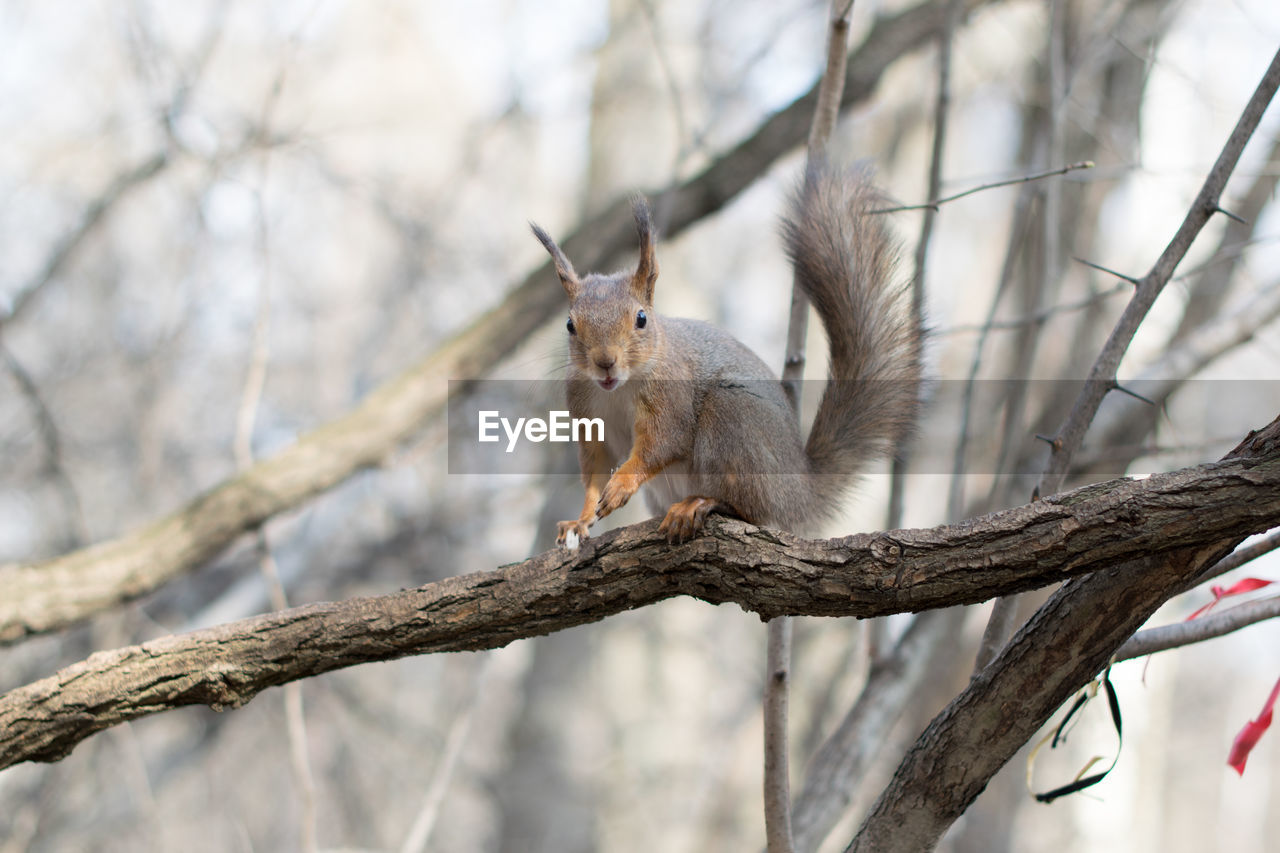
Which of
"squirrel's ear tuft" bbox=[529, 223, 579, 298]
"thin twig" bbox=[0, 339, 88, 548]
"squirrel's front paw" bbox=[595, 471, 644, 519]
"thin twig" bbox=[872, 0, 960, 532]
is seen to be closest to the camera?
"squirrel's front paw" bbox=[595, 471, 644, 519]

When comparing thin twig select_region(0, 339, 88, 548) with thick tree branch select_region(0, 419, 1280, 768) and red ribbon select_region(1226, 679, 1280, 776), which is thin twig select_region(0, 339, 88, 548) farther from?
red ribbon select_region(1226, 679, 1280, 776)

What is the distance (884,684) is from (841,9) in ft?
5.63

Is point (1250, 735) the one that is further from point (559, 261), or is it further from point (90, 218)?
point (90, 218)

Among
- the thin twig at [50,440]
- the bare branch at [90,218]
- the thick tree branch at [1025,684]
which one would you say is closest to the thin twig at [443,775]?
the thick tree branch at [1025,684]

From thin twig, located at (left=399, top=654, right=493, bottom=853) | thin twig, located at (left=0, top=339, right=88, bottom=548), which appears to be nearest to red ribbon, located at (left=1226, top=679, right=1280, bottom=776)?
thin twig, located at (left=399, top=654, right=493, bottom=853)

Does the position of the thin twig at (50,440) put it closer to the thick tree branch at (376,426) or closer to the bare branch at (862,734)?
the thick tree branch at (376,426)

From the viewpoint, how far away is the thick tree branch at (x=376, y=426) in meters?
2.61

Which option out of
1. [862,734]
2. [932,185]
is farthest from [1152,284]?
[862,734]

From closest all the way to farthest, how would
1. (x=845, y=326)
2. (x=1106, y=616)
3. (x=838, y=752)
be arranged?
(x=1106, y=616), (x=845, y=326), (x=838, y=752)

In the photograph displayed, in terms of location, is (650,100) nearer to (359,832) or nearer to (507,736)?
(507,736)

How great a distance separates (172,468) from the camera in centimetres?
478

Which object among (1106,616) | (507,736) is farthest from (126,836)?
(1106,616)

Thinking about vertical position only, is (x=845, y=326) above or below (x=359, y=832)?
above

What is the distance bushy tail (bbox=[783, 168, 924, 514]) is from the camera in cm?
180
